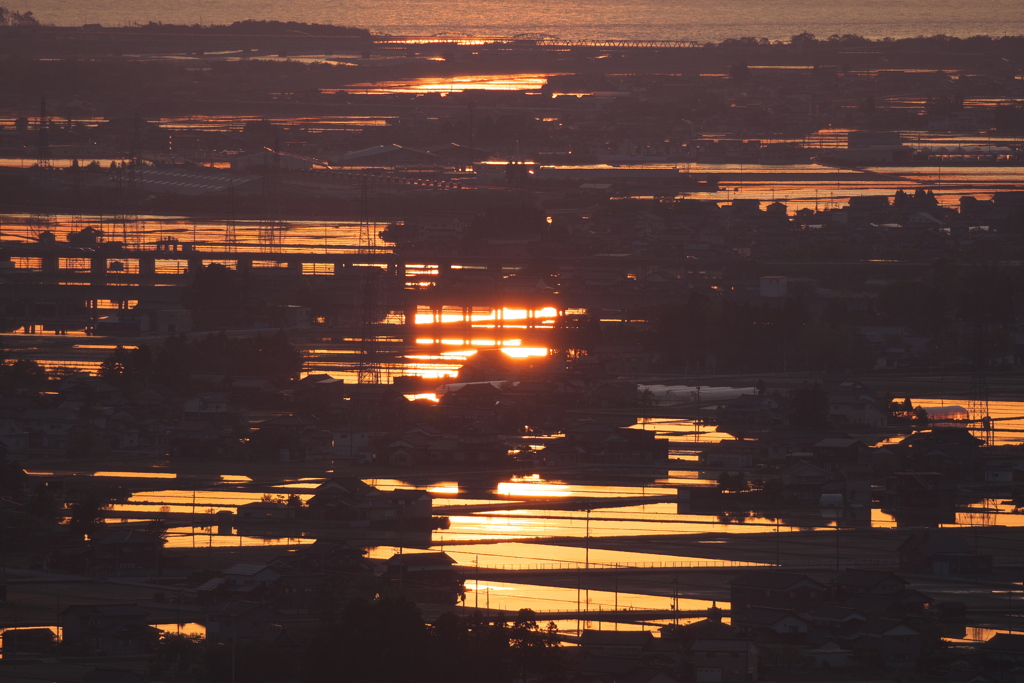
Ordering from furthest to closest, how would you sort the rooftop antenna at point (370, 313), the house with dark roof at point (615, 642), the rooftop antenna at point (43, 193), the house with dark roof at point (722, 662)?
the rooftop antenna at point (43, 193) < the rooftop antenna at point (370, 313) < the house with dark roof at point (615, 642) < the house with dark roof at point (722, 662)

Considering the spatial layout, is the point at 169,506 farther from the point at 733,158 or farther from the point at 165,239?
the point at 733,158

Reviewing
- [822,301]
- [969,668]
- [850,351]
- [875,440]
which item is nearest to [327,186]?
[822,301]

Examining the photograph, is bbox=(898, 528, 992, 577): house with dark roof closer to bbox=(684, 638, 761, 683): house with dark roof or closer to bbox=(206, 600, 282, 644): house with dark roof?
bbox=(684, 638, 761, 683): house with dark roof

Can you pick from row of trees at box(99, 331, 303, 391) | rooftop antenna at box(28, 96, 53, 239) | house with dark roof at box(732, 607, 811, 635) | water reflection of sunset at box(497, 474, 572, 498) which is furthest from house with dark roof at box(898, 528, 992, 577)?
rooftop antenna at box(28, 96, 53, 239)

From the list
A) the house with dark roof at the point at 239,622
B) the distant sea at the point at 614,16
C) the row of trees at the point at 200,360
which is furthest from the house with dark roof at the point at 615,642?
the distant sea at the point at 614,16

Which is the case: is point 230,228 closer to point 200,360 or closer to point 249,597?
point 200,360

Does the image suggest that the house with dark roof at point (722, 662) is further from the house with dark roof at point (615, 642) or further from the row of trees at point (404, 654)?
the row of trees at point (404, 654)

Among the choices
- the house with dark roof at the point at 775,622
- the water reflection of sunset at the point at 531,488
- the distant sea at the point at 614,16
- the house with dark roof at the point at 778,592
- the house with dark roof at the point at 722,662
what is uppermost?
the distant sea at the point at 614,16

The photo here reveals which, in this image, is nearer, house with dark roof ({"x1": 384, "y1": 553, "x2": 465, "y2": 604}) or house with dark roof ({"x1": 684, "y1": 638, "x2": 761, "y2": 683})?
house with dark roof ({"x1": 684, "y1": 638, "x2": 761, "y2": 683})

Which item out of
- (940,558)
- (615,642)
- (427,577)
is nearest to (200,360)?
(427,577)
